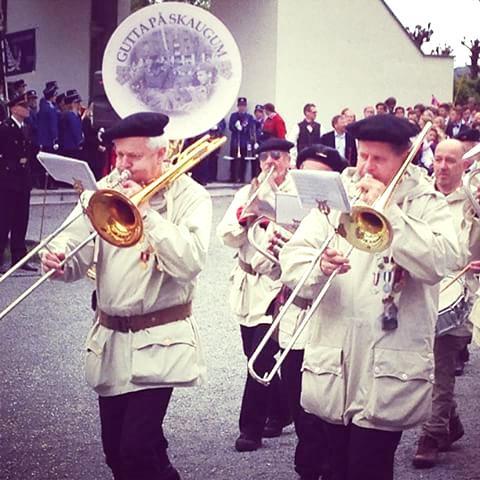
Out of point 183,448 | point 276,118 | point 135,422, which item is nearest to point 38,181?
point 276,118

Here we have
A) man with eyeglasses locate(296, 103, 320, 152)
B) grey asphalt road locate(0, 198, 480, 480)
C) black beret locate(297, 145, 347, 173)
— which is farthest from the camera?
man with eyeglasses locate(296, 103, 320, 152)

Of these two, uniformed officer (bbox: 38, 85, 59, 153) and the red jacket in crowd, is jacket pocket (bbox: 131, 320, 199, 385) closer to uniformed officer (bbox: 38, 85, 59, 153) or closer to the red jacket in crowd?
uniformed officer (bbox: 38, 85, 59, 153)

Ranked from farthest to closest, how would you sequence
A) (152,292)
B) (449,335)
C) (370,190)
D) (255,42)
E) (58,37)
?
(255,42) → (58,37) → (449,335) → (152,292) → (370,190)

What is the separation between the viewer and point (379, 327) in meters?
4.32

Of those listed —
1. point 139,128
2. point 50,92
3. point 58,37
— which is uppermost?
point 58,37

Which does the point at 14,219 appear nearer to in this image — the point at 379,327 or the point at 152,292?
the point at 152,292

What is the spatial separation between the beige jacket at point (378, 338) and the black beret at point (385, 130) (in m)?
0.17

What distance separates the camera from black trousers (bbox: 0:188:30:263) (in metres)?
12.6

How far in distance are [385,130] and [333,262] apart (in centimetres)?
56

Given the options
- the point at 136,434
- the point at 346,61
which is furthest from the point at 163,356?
the point at 346,61

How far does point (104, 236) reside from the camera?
4.41 m

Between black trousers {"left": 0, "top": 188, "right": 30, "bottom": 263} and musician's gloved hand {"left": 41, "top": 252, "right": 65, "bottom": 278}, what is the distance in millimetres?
8084

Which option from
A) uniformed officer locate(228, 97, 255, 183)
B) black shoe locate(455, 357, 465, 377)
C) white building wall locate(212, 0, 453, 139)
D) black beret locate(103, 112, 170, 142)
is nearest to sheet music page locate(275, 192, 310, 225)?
black beret locate(103, 112, 170, 142)

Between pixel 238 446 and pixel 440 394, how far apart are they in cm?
119
